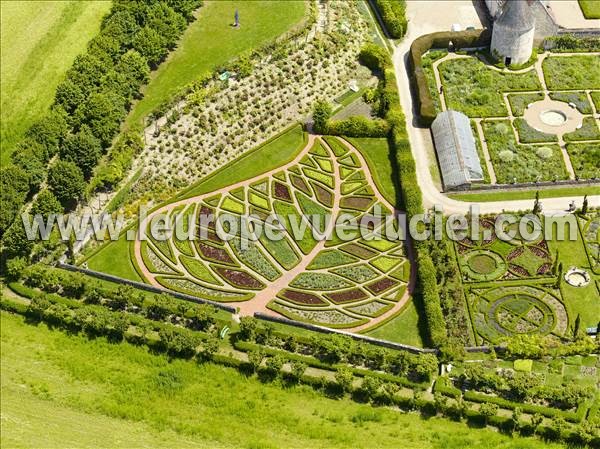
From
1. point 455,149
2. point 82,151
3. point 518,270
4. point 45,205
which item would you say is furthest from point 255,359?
point 455,149

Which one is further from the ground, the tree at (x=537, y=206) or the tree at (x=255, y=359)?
the tree at (x=537, y=206)

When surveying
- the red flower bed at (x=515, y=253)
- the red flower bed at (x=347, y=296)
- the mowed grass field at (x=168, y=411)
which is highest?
the red flower bed at (x=515, y=253)

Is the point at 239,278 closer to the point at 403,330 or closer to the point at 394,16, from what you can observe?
the point at 403,330

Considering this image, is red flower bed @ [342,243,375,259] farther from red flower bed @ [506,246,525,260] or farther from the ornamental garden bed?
red flower bed @ [506,246,525,260]

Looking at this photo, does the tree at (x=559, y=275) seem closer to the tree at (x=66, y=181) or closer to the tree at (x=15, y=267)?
the tree at (x=66, y=181)

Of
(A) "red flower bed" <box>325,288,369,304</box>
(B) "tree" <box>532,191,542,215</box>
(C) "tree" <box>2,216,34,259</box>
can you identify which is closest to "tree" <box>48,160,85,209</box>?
(C) "tree" <box>2,216,34,259</box>

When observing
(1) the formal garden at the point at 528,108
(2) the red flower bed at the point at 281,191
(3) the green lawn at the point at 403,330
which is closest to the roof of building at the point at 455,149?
(1) the formal garden at the point at 528,108

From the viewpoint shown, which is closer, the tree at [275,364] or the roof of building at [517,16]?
the tree at [275,364]

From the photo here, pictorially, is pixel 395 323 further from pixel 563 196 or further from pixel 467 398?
pixel 563 196

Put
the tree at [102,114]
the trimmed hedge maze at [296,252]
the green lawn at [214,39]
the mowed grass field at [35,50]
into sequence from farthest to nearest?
the green lawn at [214,39] → the mowed grass field at [35,50] → the tree at [102,114] → the trimmed hedge maze at [296,252]
